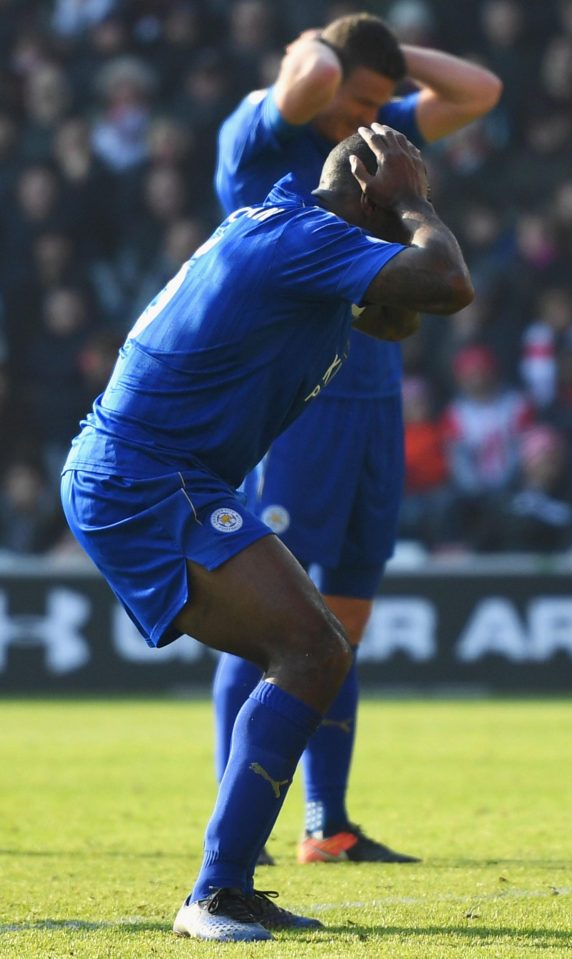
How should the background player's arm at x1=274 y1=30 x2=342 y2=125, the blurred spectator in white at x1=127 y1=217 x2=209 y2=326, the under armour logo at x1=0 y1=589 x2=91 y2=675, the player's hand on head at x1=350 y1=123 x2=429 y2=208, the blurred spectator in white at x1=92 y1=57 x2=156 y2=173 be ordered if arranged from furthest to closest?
the blurred spectator in white at x1=92 y1=57 x2=156 y2=173 < the blurred spectator in white at x1=127 y1=217 x2=209 y2=326 < the under armour logo at x1=0 y1=589 x2=91 y2=675 < the background player's arm at x1=274 y1=30 x2=342 y2=125 < the player's hand on head at x1=350 y1=123 x2=429 y2=208

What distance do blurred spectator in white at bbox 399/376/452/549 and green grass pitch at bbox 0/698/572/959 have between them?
2.07m

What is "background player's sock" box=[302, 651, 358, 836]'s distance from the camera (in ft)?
17.1

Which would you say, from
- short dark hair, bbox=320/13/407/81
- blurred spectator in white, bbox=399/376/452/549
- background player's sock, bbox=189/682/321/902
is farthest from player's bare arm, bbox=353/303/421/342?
blurred spectator in white, bbox=399/376/452/549

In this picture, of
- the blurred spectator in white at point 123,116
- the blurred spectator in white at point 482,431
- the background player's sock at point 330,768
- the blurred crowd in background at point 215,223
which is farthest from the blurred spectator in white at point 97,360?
the background player's sock at point 330,768

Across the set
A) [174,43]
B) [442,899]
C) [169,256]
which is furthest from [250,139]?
[174,43]

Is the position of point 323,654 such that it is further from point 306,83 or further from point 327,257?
point 306,83

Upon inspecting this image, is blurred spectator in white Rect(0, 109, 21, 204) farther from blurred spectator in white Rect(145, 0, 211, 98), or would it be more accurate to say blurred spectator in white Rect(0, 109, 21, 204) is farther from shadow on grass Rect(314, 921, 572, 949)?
shadow on grass Rect(314, 921, 572, 949)

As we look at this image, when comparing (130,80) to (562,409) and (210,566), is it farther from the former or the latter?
(210,566)

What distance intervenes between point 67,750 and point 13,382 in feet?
18.8

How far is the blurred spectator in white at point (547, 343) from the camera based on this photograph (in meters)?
12.8

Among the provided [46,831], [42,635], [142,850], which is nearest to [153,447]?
[142,850]

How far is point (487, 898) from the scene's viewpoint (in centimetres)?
422

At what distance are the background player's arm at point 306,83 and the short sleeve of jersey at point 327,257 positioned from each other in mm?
1321

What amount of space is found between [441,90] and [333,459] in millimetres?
1467
